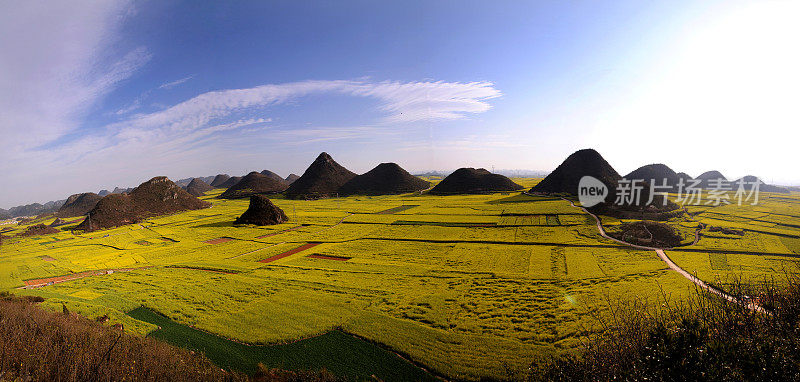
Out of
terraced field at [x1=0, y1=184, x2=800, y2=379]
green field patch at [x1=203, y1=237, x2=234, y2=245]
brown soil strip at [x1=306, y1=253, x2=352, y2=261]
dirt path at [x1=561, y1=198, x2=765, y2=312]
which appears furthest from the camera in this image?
green field patch at [x1=203, y1=237, x2=234, y2=245]

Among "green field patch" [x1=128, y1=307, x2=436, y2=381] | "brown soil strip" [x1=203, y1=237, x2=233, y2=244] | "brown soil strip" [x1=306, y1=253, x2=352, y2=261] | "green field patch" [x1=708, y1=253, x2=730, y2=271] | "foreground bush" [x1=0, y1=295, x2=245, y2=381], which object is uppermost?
"foreground bush" [x1=0, y1=295, x2=245, y2=381]

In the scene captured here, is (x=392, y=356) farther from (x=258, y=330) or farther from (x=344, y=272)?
(x=344, y=272)

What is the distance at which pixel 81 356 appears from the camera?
873 cm

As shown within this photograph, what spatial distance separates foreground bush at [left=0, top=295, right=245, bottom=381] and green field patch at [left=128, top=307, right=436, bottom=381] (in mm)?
1372

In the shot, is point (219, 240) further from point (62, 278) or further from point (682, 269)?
point (682, 269)

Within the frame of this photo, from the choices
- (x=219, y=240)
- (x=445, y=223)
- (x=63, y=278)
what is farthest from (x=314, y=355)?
(x=219, y=240)

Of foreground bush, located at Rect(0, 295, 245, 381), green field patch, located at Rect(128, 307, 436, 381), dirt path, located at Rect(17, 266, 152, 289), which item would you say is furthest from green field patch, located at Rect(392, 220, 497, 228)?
foreground bush, located at Rect(0, 295, 245, 381)

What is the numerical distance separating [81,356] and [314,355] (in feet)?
26.8

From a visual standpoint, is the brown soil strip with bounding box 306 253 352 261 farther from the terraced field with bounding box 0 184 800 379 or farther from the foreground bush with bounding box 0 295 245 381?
the foreground bush with bounding box 0 295 245 381

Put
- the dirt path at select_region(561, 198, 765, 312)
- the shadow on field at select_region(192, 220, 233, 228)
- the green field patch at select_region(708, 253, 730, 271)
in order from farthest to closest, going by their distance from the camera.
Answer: the shadow on field at select_region(192, 220, 233, 228)
the green field patch at select_region(708, 253, 730, 271)
the dirt path at select_region(561, 198, 765, 312)

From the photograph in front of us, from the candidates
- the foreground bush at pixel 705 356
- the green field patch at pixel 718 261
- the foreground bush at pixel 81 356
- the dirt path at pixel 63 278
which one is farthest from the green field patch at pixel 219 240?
the green field patch at pixel 718 261

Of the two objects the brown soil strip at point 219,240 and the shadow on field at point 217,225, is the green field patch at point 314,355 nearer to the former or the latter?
the brown soil strip at point 219,240

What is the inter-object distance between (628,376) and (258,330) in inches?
664

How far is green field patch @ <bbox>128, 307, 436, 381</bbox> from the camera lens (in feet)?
40.1
